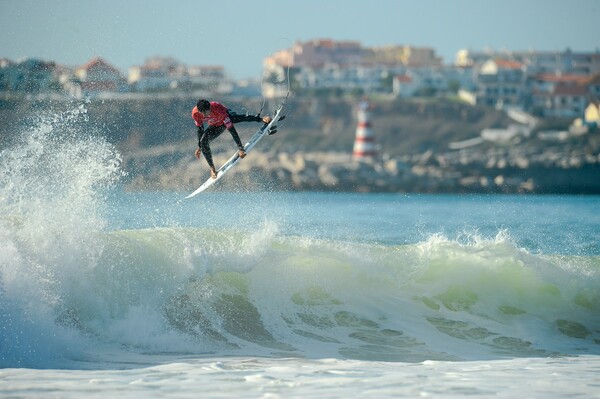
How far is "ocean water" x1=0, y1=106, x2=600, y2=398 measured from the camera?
9.11 m

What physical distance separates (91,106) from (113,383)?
33.7 meters

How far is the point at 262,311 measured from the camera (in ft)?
39.6

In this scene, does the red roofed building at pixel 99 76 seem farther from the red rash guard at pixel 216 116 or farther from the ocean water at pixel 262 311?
the red rash guard at pixel 216 116

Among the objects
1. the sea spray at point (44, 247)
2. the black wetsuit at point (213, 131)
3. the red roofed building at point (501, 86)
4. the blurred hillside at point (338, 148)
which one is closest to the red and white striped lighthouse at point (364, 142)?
the blurred hillside at point (338, 148)

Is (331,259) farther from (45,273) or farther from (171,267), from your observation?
(45,273)

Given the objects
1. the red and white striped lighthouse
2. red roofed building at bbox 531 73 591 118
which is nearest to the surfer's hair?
the red and white striped lighthouse

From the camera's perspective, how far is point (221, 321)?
11562 mm

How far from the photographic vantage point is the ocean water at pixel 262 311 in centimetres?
911

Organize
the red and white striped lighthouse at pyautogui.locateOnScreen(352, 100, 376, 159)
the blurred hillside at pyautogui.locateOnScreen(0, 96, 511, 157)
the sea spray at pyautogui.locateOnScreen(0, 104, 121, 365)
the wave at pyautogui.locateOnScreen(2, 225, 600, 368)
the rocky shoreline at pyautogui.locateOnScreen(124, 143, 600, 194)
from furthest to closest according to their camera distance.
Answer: the blurred hillside at pyautogui.locateOnScreen(0, 96, 511, 157) < the red and white striped lighthouse at pyautogui.locateOnScreen(352, 100, 376, 159) < the rocky shoreline at pyautogui.locateOnScreen(124, 143, 600, 194) < the wave at pyautogui.locateOnScreen(2, 225, 600, 368) < the sea spray at pyautogui.locateOnScreen(0, 104, 121, 365)

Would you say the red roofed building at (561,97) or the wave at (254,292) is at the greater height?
the red roofed building at (561,97)

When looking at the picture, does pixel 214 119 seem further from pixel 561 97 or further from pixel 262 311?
pixel 561 97

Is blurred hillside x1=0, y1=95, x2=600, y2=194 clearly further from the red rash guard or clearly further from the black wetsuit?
the red rash guard

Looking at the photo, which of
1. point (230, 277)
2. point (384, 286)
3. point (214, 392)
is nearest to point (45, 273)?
point (230, 277)

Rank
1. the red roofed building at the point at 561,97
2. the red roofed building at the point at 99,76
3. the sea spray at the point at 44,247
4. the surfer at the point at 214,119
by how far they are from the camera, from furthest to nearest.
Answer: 1. the red roofed building at the point at 561,97
2. the red roofed building at the point at 99,76
3. the surfer at the point at 214,119
4. the sea spray at the point at 44,247
